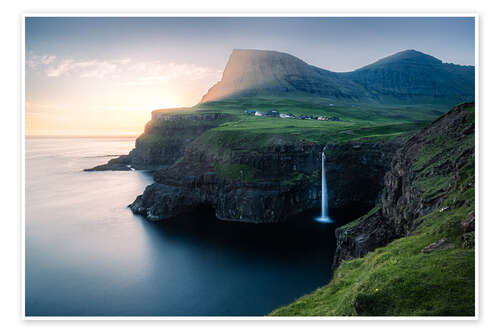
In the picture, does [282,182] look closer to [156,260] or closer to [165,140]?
[156,260]

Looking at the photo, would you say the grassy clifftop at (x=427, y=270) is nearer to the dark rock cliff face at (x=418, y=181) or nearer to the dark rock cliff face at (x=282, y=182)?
the dark rock cliff face at (x=418, y=181)

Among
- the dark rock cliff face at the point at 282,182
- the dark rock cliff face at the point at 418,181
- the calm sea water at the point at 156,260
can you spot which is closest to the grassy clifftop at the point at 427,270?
the dark rock cliff face at the point at 418,181

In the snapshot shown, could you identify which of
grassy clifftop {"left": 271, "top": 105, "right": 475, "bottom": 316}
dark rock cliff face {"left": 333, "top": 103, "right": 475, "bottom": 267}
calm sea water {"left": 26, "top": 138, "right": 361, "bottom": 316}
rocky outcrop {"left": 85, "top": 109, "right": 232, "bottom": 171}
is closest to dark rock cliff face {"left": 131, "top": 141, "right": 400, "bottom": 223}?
calm sea water {"left": 26, "top": 138, "right": 361, "bottom": 316}

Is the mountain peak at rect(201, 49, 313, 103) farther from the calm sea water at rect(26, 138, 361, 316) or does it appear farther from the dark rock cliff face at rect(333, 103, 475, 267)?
the dark rock cliff face at rect(333, 103, 475, 267)

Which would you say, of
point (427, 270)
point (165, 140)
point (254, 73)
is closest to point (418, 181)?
point (427, 270)

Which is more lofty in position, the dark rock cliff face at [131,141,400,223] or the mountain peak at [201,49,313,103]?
the mountain peak at [201,49,313,103]
